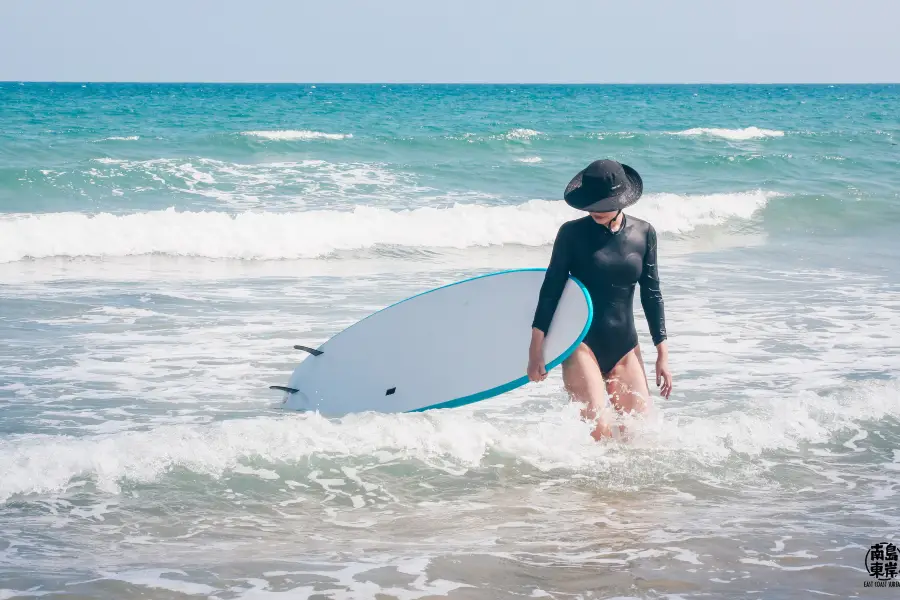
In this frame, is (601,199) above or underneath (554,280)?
above

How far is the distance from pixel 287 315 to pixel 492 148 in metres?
18.6

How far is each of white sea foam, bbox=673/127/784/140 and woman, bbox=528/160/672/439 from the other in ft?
95.9

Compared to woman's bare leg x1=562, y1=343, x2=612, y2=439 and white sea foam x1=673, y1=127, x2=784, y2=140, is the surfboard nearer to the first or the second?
woman's bare leg x1=562, y1=343, x2=612, y2=439

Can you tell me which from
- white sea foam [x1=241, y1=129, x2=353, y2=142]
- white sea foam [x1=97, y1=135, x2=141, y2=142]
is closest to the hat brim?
white sea foam [x1=241, y1=129, x2=353, y2=142]

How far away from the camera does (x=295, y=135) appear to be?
2870 cm

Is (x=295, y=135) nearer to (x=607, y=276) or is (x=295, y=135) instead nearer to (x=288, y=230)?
(x=288, y=230)

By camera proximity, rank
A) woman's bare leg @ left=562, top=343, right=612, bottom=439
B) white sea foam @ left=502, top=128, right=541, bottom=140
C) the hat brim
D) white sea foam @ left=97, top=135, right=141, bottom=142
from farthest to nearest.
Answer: white sea foam @ left=502, top=128, right=541, bottom=140, white sea foam @ left=97, top=135, right=141, bottom=142, woman's bare leg @ left=562, top=343, right=612, bottom=439, the hat brim

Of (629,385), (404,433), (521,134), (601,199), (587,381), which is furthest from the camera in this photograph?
(521,134)

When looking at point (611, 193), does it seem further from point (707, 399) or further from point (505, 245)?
point (505, 245)

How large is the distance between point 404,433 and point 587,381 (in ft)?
4.12

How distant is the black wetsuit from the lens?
468 cm

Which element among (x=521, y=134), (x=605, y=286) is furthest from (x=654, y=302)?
(x=521, y=134)

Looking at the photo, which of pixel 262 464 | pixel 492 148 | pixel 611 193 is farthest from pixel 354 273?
pixel 492 148

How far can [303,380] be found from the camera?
6.32 m
